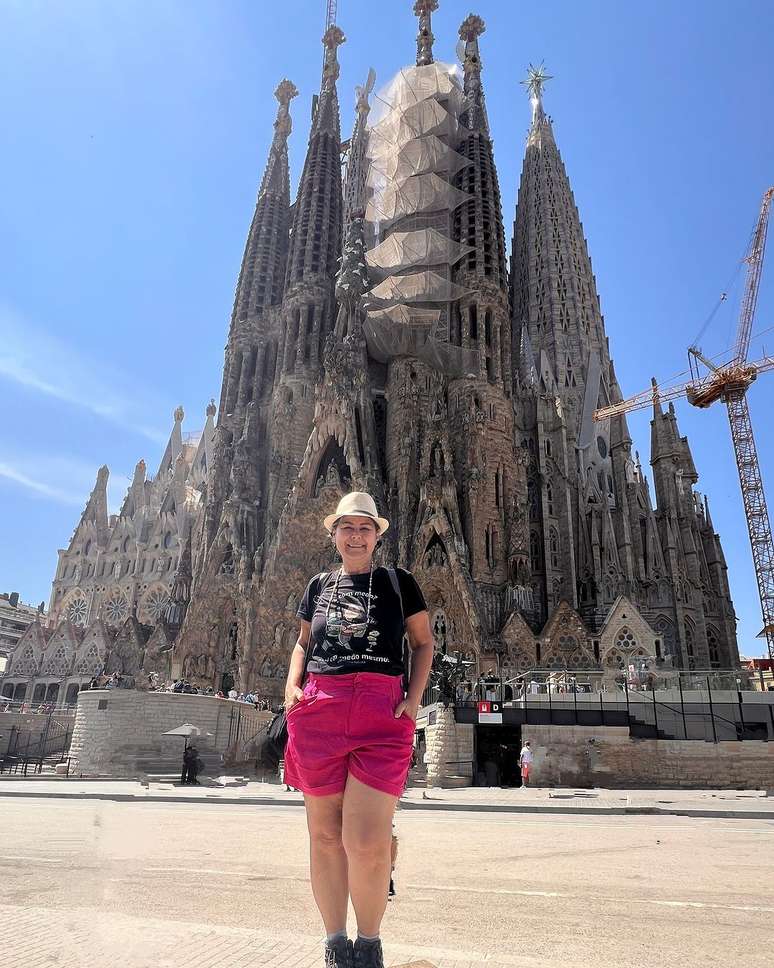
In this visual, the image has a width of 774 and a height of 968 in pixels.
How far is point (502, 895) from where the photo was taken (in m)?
4.08

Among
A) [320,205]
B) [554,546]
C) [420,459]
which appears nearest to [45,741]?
[420,459]

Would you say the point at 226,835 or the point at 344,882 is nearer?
the point at 344,882

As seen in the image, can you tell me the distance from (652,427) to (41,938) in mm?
49394

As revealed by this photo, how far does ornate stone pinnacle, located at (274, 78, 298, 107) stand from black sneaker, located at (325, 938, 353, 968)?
69687 mm

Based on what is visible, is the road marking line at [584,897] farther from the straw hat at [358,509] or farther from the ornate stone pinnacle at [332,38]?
the ornate stone pinnacle at [332,38]

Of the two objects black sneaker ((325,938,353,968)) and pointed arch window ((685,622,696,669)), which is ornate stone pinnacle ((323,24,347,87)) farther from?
black sneaker ((325,938,353,968))

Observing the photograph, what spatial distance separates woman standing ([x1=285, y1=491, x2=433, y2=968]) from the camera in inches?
98.6

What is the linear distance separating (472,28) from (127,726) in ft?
186

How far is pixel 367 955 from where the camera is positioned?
2.40 m

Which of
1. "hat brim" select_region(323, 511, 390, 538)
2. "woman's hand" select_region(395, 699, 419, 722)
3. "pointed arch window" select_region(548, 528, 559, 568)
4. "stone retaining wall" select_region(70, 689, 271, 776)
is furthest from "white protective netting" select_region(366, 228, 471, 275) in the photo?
"woman's hand" select_region(395, 699, 419, 722)

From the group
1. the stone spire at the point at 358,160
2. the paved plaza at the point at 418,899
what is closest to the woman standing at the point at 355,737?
the paved plaza at the point at 418,899

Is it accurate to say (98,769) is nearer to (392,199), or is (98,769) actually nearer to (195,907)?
(195,907)

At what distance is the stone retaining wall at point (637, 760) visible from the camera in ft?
54.4

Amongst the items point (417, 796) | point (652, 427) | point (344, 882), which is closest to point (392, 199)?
point (652, 427)
